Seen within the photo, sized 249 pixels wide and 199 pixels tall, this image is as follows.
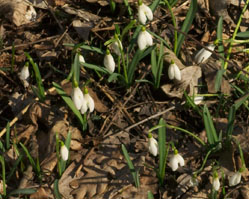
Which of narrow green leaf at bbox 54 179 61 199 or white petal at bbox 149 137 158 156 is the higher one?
white petal at bbox 149 137 158 156

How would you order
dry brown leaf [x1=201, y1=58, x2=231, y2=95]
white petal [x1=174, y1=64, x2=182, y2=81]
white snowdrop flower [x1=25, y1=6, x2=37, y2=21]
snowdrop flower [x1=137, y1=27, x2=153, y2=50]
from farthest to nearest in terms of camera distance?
white snowdrop flower [x1=25, y1=6, x2=37, y2=21] → dry brown leaf [x1=201, y1=58, x2=231, y2=95] → white petal [x1=174, y1=64, x2=182, y2=81] → snowdrop flower [x1=137, y1=27, x2=153, y2=50]

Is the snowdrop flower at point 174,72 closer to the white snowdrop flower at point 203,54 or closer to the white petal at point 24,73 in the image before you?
the white snowdrop flower at point 203,54

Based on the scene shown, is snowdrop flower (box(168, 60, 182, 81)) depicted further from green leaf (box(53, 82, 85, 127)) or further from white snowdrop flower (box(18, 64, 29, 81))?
white snowdrop flower (box(18, 64, 29, 81))

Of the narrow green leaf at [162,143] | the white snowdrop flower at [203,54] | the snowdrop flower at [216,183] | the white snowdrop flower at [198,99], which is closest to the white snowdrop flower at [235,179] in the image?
the snowdrop flower at [216,183]

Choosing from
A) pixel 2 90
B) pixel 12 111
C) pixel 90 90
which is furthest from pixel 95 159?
pixel 2 90

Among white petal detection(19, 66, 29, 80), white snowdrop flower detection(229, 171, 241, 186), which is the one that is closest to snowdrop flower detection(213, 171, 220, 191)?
white snowdrop flower detection(229, 171, 241, 186)

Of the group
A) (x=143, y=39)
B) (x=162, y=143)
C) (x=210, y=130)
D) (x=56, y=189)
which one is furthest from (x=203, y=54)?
(x=56, y=189)

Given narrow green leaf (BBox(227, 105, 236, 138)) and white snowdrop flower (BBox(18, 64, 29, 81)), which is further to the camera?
white snowdrop flower (BBox(18, 64, 29, 81))

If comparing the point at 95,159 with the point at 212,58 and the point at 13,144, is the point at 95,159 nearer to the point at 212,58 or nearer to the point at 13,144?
the point at 13,144
